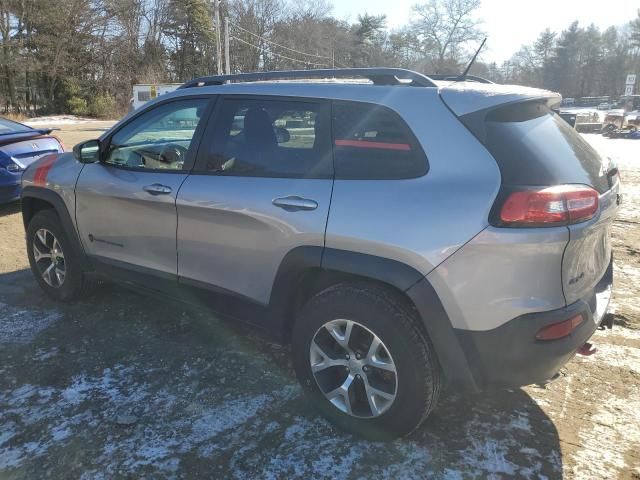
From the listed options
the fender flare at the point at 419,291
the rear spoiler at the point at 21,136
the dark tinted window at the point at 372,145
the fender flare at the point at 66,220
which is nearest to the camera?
the fender flare at the point at 419,291

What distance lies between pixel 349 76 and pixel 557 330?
5.44 ft

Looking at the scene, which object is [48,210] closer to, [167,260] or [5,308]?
[5,308]

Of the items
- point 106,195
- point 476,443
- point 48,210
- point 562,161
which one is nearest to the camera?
point 562,161

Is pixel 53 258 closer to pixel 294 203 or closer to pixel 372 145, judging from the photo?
pixel 294 203

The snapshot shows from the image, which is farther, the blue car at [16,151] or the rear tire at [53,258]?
the blue car at [16,151]

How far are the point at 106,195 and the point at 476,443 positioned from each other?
282 centimetres

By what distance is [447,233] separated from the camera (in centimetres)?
216

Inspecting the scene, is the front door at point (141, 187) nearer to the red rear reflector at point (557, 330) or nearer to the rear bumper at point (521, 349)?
the rear bumper at point (521, 349)

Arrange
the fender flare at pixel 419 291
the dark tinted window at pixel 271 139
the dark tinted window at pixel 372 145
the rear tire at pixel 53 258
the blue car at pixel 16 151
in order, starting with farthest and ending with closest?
the blue car at pixel 16 151 → the rear tire at pixel 53 258 → the dark tinted window at pixel 271 139 → the dark tinted window at pixel 372 145 → the fender flare at pixel 419 291

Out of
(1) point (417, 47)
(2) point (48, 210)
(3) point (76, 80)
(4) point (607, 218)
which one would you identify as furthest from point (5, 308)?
(1) point (417, 47)

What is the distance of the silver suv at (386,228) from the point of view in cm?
213

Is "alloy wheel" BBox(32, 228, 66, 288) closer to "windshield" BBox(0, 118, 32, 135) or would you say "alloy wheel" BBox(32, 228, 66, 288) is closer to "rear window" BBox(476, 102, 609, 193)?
"rear window" BBox(476, 102, 609, 193)

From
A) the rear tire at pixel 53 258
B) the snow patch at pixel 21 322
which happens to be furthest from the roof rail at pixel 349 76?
the snow patch at pixel 21 322

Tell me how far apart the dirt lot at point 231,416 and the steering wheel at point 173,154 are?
1.25 meters
